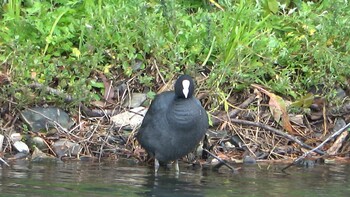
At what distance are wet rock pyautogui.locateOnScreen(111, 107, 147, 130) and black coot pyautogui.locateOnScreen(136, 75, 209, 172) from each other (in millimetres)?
627

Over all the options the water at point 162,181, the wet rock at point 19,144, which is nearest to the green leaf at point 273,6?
the water at point 162,181

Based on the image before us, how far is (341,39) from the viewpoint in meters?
10.1

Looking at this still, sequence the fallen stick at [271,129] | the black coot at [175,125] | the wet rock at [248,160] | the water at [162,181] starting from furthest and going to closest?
the fallen stick at [271,129], the wet rock at [248,160], the black coot at [175,125], the water at [162,181]

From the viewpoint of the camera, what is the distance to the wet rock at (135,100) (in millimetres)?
9281

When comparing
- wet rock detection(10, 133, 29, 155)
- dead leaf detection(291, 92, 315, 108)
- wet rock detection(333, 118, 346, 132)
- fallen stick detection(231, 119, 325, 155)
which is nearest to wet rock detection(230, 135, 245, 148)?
fallen stick detection(231, 119, 325, 155)

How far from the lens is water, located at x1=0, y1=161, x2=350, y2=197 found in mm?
7105

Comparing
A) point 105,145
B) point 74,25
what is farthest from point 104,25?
point 105,145

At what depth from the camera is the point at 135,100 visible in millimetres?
9328

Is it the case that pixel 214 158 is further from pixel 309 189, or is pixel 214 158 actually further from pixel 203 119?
pixel 309 189

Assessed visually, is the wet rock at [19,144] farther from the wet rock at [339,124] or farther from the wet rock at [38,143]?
the wet rock at [339,124]

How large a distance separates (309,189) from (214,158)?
1.33m

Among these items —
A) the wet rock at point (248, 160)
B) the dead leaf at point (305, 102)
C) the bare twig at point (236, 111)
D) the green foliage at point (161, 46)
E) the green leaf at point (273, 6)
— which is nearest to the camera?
the wet rock at point (248, 160)

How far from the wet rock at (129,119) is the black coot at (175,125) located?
0.63 metres

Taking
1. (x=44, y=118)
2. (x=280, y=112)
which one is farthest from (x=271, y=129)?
(x=44, y=118)
